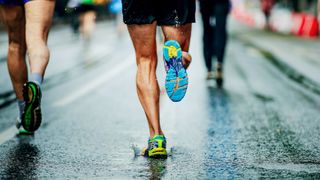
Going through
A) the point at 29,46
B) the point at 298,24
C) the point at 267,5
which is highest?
the point at 29,46

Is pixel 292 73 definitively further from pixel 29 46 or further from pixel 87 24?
pixel 87 24

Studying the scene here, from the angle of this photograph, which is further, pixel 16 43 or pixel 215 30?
pixel 215 30

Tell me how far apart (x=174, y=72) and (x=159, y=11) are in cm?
44

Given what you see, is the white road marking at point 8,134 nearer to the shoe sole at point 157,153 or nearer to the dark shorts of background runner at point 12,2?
the dark shorts of background runner at point 12,2

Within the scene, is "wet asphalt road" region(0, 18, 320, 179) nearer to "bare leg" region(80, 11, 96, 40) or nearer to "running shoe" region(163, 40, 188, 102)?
"running shoe" region(163, 40, 188, 102)

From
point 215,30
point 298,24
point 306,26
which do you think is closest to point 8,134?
point 215,30

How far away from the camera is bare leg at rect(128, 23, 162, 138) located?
183 inches

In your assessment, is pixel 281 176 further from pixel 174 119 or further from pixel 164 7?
pixel 174 119

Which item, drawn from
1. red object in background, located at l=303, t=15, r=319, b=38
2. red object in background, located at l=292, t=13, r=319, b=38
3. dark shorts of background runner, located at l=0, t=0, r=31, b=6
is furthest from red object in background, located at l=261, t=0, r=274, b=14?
dark shorts of background runner, located at l=0, t=0, r=31, b=6

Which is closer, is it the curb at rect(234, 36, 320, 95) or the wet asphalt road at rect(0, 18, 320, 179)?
Answer: the wet asphalt road at rect(0, 18, 320, 179)

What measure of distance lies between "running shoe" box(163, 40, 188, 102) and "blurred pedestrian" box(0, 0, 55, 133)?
87 centimetres

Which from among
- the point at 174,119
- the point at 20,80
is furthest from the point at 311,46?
the point at 20,80

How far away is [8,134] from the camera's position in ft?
18.3

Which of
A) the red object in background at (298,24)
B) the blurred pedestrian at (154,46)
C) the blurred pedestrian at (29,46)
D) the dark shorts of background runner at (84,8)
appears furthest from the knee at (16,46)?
the red object in background at (298,24)
